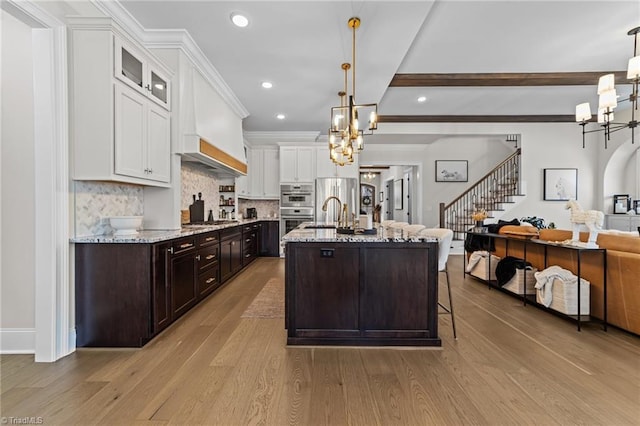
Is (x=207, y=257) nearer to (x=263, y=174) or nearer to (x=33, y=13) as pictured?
(x=33, y=13)

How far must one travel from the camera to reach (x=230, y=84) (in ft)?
14.5

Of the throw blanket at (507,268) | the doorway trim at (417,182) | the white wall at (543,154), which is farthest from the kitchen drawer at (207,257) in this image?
the doorway trim at (417,182)

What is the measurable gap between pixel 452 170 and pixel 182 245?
305 inches

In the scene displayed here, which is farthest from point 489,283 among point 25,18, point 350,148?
point 25,18

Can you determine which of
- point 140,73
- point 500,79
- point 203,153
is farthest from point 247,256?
point 500,79

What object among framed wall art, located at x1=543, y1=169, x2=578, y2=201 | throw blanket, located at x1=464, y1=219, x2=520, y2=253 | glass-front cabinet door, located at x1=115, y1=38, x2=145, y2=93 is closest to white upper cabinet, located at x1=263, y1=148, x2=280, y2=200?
throw blanket, located at x1=464, y1=219, x2=520, y2=253

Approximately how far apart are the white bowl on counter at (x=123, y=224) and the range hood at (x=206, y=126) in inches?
43.2

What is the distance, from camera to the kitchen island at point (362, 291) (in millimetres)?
2443

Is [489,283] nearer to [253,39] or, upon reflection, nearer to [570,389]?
[570,389]

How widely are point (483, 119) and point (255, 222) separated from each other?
5.60m

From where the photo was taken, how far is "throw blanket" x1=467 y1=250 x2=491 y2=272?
4.56m

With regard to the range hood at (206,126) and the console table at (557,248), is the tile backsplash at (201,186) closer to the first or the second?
the range hood at (206,126)

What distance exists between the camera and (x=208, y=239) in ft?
12.1

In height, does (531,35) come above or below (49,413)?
above
